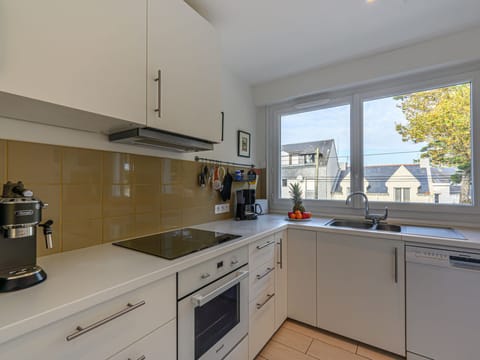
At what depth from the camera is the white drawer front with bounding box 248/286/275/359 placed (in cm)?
151

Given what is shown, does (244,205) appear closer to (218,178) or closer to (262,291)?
(218,178)

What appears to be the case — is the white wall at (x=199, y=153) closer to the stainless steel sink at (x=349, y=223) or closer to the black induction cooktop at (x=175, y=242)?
the black induction cooktop at (x=175, y=242)

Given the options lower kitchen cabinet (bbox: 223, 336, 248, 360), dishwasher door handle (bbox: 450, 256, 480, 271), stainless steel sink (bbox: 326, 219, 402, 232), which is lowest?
lower kitchen cabinet (bbox: 223, 336, 248, 360)

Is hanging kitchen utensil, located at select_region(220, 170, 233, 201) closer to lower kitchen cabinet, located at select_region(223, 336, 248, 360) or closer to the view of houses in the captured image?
the view of houses

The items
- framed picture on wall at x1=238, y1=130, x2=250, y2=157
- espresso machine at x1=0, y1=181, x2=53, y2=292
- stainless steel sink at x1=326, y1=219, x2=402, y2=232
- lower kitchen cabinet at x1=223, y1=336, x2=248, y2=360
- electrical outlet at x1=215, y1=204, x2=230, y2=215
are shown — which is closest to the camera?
espresso machine at x1=0, y1=181, x2=53, y2=292

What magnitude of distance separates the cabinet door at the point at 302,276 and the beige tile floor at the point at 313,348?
11 centimetres

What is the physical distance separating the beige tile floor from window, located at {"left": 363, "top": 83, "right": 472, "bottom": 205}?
121 cm

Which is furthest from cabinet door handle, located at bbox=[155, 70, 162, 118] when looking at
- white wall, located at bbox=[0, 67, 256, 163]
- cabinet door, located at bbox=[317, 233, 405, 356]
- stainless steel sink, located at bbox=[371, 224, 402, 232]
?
stainless steel sink, located at bbox=[371, 224, 402, 232]

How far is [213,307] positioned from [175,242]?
40 cm

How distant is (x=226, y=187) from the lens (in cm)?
216

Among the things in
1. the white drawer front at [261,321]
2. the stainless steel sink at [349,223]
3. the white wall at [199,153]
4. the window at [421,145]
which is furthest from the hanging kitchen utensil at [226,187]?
the window at [421,145]

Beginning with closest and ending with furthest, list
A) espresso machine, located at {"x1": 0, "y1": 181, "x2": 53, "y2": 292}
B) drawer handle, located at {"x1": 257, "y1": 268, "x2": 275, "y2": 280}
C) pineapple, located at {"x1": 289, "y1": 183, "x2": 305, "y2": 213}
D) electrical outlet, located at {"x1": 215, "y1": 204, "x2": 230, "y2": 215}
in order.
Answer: espresso machine, located at {"x1": 0, "y1": 181, "x2": 53, "y2": 292} → drawer handle, located at {"x1": 257, "y1": 268, "x2": 275, "y2": 280} → electrical outlet, located at {"x1": 215, "y1": 204, "x2": 230, "y2": 215} → pineapple, located at {"x1": 289, "y1": 183, "x2": 305, "y2": 213}

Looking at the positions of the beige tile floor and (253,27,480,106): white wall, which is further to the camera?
(253,27,480,106): white wall

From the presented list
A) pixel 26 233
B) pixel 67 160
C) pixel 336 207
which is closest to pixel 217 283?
pixel 26 233
